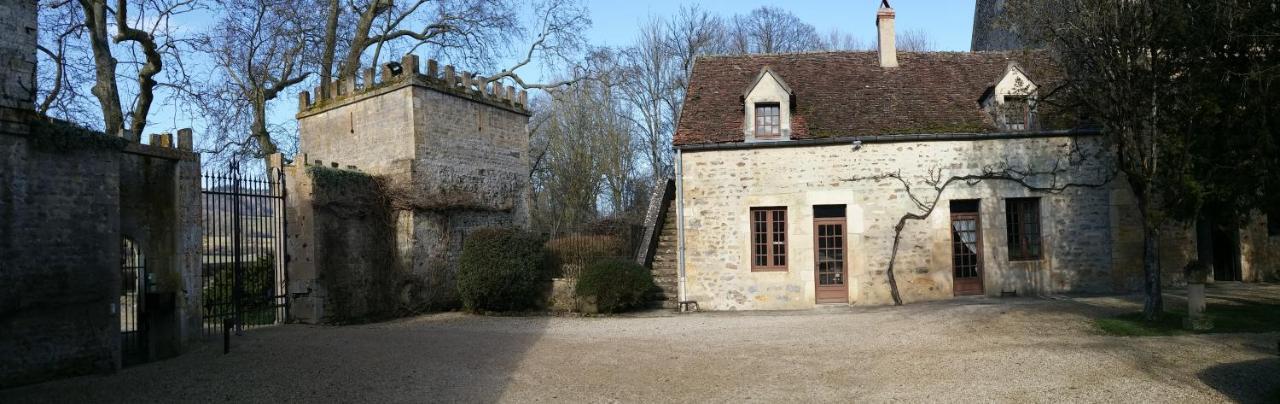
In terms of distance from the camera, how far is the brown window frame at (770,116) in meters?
13.4

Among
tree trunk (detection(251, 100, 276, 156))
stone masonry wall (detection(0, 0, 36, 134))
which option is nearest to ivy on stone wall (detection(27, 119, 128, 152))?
stone masonry wall (detection(0, 0, 36, 134))

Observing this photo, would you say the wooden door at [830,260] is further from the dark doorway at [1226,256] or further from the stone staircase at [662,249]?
the dark doorway at [1226,256]

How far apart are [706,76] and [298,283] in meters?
8.96

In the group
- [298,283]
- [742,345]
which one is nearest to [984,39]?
[742,345]

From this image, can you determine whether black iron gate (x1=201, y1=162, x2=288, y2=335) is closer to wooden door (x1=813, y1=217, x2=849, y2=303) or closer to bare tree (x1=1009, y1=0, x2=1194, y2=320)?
wooden door (x1=813, y1=217, x2=849, y2=303)

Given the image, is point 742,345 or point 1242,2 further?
point 742,345

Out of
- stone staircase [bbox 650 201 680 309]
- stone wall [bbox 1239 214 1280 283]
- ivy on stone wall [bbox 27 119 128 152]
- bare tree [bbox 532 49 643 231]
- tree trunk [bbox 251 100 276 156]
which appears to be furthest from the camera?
bare tree [bbox 532 49 643 231]

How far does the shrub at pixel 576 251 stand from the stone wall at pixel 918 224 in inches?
89.2

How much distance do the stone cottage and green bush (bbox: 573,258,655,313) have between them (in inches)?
36.8

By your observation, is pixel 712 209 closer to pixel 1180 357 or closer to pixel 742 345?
pixel 742 345

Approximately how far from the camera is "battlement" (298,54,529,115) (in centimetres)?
1380

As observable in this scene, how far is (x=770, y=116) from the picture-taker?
531 inches

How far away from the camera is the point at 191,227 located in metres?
9.37

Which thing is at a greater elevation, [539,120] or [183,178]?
[539,120]
